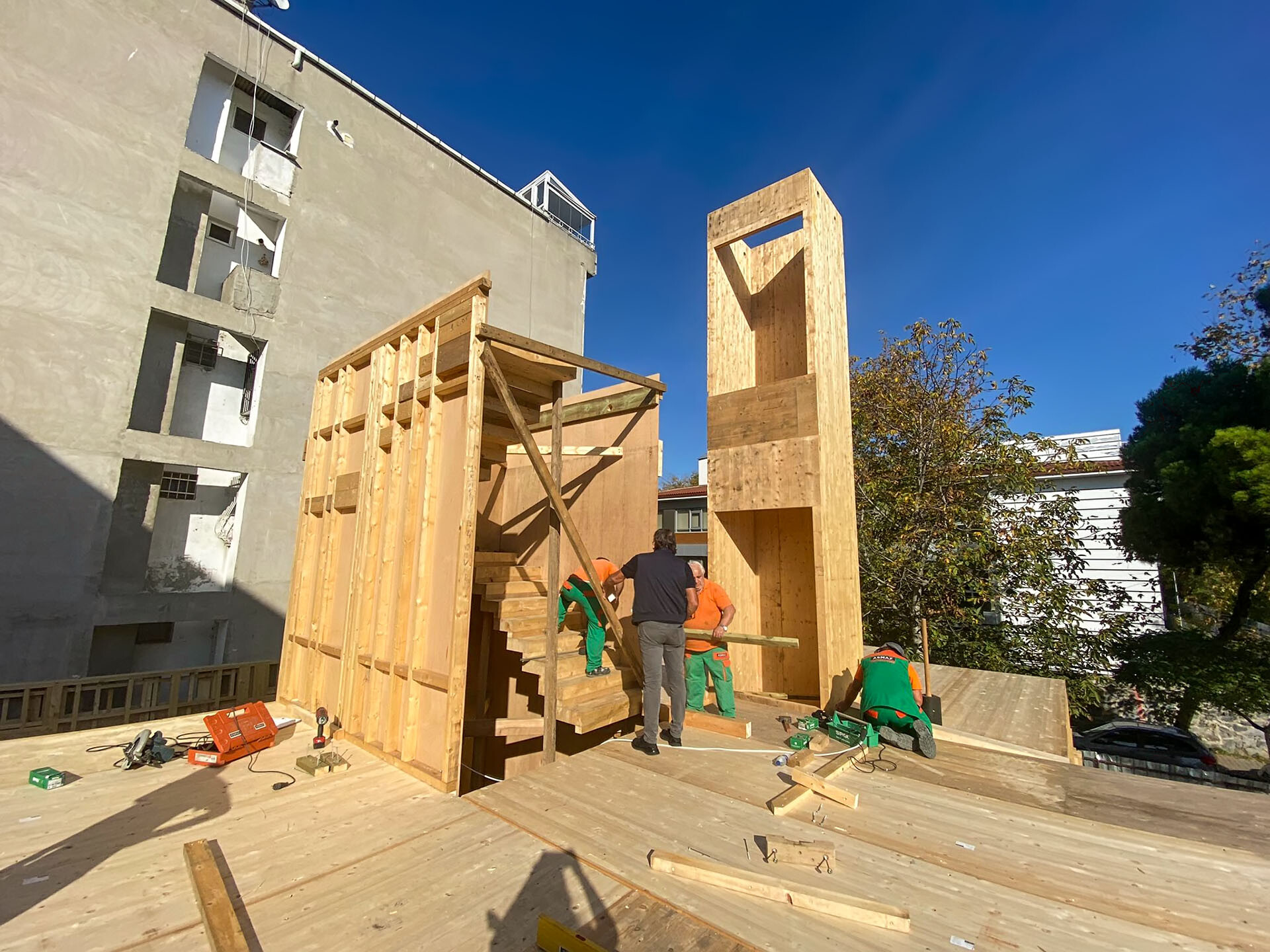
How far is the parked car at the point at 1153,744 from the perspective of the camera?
422 inches

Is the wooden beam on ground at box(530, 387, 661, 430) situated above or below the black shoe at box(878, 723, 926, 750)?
above

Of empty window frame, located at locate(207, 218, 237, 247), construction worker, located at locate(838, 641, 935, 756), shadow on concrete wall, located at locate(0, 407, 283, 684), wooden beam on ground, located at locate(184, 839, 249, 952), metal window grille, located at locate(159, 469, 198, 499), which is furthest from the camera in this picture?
empty window frame, located at locate(207, 218, 237, 247)

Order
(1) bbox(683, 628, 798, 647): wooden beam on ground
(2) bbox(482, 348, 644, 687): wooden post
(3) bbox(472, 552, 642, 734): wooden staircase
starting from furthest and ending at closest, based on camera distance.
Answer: (1) bbox(683, 628, 798, 647): wooden beam on ground → (3) bbox(472, 552, 642, 734): wooden staircase → (2) bbox(482, 348, 644, 687): wooden post

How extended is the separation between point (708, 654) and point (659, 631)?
122 centimetres

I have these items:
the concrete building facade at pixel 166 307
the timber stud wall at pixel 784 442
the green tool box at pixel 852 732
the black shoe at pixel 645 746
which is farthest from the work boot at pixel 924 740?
the concrete building facade at pixel 166 307

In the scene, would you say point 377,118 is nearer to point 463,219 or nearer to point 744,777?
point 463,219

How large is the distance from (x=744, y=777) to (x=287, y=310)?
47.5 feet

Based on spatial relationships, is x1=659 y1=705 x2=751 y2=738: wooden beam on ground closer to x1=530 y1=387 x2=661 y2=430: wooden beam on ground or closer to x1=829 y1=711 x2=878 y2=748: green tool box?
x1=829 y1=711 x2=878 y2=748: green tool box

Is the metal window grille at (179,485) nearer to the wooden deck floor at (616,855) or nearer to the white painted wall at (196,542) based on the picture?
the white painted wall at (196,542)

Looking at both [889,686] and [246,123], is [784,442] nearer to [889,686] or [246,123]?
[889,686]

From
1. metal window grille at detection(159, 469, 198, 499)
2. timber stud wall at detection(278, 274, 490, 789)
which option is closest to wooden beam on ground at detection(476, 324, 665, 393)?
timber stud wall at detection(278, 274, 490, 789)

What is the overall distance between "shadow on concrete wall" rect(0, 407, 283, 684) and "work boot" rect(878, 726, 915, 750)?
13045mm

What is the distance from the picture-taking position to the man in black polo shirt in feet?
15.9

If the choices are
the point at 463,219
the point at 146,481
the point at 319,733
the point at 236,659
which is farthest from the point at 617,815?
the point at 463,219
